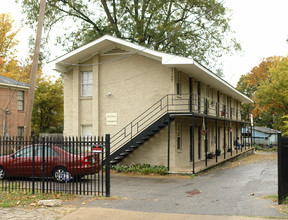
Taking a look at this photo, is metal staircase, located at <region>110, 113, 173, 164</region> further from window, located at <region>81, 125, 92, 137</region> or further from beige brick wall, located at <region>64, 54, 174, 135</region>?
window, located at <region>81, 125, 92, 137</region>

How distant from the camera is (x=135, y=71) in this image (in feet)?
70.4

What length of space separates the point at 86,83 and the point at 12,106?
537 inches

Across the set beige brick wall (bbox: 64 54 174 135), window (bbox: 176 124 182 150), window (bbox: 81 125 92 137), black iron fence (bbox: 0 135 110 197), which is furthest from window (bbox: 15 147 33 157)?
window (bbox: 176 124 182 150)

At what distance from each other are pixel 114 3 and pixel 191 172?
62.4 feet

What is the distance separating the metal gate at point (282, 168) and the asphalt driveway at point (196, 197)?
0.46m

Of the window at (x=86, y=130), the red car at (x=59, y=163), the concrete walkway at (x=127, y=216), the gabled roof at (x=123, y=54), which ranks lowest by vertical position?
the concrete walkway at (x=127, y=216)

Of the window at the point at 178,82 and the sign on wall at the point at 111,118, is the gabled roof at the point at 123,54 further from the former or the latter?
the sign on wall at the point at 111,118

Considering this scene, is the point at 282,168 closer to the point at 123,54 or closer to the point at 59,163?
the point at 59,163

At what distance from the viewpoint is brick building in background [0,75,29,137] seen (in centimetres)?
3234

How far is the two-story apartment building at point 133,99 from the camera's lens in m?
20.0

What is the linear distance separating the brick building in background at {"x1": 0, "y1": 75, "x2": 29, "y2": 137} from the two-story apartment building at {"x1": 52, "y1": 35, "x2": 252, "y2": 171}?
11708 millimetres

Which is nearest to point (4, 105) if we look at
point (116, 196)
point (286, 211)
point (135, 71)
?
point (135, 71)

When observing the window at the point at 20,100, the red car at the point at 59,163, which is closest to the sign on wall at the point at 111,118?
the red car at the point at 59,163

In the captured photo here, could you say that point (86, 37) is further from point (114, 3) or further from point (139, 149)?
point (139, 149)
